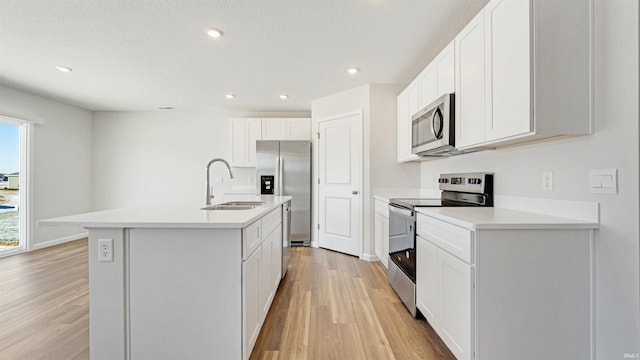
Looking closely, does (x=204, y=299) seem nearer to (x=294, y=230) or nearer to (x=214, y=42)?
(x=214, y=42)

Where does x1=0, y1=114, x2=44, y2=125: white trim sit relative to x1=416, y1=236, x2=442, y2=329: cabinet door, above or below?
above

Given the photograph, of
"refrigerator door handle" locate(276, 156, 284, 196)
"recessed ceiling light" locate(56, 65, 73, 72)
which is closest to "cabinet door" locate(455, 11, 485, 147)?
"refrigerator door handle" locate(276, 156, 284, 196)

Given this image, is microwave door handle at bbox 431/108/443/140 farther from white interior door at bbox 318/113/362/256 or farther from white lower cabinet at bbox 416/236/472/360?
white interior door at bbox 318/113/362/256

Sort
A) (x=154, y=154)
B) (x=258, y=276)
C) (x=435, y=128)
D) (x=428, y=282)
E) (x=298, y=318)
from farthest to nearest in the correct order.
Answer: (x=154, y=154)
(x=435, y=128)
(x=298, y=318)
(x=428, y=282)
(x=258, y=276)

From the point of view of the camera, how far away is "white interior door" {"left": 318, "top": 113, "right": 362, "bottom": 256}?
4.00m

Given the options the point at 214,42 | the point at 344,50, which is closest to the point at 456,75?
the point at 344,50

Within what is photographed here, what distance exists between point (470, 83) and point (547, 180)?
2.52 ft

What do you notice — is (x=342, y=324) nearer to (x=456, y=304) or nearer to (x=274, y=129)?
(x=456, y=304)

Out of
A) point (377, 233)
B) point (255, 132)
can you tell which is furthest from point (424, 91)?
point (255, 132)

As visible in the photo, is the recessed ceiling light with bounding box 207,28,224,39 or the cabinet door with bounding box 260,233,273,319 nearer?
the cabinet door with bounding box 260,233,273,319

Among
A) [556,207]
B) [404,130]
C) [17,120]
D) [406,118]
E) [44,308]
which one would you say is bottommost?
[44,308]

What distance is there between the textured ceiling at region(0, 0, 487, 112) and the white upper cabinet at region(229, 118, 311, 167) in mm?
810

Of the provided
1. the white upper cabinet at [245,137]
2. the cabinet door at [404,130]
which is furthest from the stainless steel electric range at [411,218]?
the white upper cabinet at [245,137]

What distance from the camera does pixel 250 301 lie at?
1.63 metres
